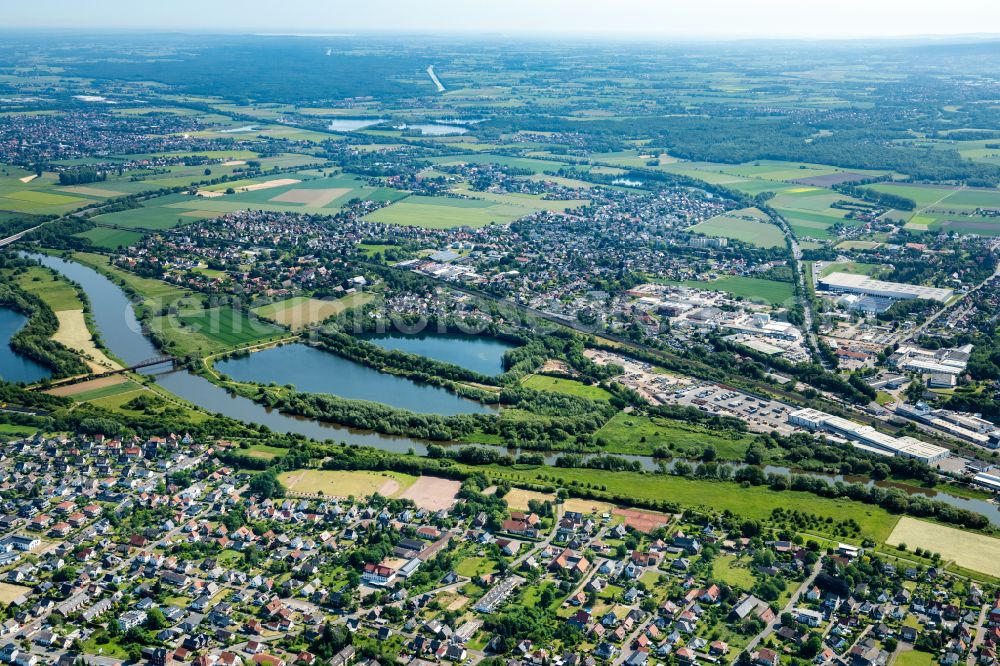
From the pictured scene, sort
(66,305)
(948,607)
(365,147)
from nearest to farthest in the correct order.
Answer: (948,607) < (66,305) < (365,147)

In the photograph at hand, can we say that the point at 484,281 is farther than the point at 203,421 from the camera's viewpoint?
Yes

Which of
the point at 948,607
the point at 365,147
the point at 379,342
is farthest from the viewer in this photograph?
the point at 365,147

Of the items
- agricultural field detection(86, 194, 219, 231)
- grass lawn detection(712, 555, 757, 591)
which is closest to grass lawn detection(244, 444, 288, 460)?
grass lawn detection(712, 555, 757, 591)

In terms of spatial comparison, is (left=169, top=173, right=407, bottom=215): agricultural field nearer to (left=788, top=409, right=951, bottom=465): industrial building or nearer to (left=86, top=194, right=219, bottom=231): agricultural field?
(left=86, top=194, right=219, bottom=231): agricultural field

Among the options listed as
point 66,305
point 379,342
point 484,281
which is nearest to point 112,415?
point 379,342

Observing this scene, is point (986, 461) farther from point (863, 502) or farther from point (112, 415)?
point (112, 415)
